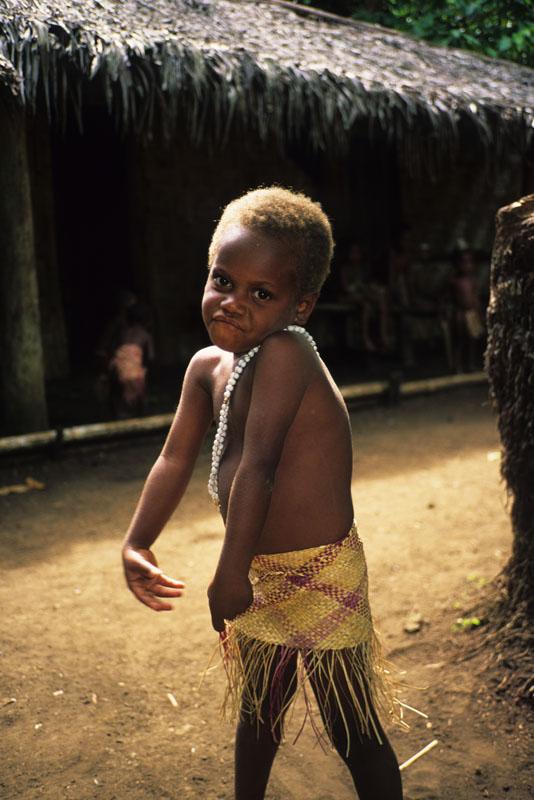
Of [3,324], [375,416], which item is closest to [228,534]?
[3,324]

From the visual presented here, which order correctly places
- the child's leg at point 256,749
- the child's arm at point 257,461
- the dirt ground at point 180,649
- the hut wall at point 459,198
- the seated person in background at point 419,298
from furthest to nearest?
the hut wall at point 459,198, the seated person in background at point 419,298, the dirt ground at point 180,649, the child's leg at point 256,749, the child's arm at point 257,461

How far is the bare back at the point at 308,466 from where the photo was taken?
1538 millimetres

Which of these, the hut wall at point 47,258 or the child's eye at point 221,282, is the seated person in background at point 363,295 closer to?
the hut wall at point 47,258

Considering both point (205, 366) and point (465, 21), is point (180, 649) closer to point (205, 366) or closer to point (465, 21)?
point (205, 366)

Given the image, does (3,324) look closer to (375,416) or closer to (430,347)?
(375,416)

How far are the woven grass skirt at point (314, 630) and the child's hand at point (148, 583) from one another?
0.57 feet

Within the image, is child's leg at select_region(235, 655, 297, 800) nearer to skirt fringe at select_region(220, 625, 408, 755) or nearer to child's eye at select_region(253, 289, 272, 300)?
skirt fringe at select_region(220, 625, 408, 755)

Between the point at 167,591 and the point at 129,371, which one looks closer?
the point at 167,591

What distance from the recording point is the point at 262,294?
1.48 meters

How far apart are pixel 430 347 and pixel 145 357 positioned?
468cm

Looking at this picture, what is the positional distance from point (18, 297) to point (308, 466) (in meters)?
3.92

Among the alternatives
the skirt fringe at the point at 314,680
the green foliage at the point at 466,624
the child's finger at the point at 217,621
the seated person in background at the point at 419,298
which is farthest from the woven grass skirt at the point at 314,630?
the seated person in background at the point at 419,298

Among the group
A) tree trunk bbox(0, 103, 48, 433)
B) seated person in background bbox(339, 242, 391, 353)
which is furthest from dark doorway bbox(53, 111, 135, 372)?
tree trunk bbox(0, 103, 48, 433)

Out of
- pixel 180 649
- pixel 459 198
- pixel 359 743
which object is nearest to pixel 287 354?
pixel 359 743
